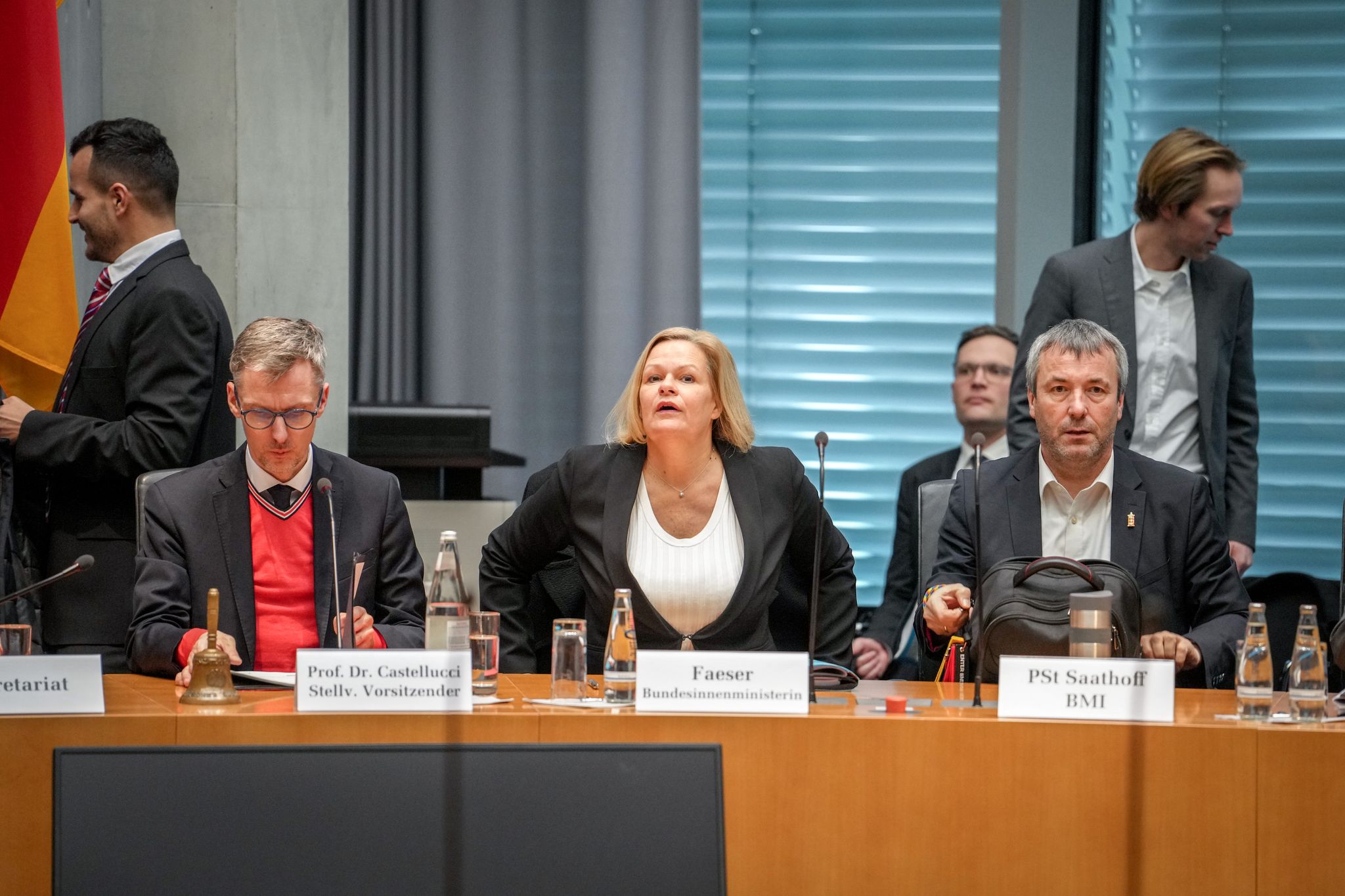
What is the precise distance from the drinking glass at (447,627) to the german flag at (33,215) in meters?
1.67

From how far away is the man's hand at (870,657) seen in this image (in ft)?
11.6

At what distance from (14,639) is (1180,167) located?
2.62 meters

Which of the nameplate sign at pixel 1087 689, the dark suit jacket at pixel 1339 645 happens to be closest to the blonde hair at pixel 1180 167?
the dark suit jacket at pixel 1339 645

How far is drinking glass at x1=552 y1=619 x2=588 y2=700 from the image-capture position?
2.03 meters

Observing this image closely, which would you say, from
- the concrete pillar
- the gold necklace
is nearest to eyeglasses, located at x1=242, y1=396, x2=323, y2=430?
the gold necklace

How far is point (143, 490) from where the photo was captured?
8.48 feet

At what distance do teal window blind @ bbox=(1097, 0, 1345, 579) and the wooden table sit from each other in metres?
2.73

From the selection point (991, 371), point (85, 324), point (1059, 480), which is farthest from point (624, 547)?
point (991, 371)

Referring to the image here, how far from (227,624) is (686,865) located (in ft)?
3.75

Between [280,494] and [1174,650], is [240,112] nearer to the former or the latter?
[280,494]

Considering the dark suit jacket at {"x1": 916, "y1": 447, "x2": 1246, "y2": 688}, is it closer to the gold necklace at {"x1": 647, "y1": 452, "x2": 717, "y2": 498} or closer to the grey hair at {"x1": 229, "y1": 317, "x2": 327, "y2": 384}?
the gold necklace at {"x1": 647, "y1": 452, "x2": 717, "y2": 498}

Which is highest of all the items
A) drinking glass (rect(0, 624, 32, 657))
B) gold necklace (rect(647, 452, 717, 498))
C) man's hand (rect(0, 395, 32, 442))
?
man's hand (rect(0, 395, 32, 442))

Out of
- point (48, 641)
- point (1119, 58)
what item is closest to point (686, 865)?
point (48, 641)

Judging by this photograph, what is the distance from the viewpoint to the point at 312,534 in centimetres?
256
